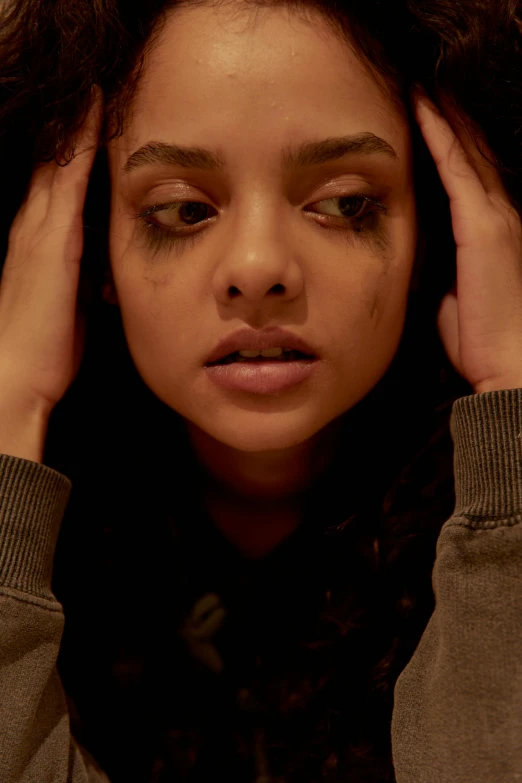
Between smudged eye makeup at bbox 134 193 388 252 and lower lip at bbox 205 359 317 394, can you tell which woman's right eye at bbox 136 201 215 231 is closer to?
smudged eye makeup at bbox 134 193 388 252

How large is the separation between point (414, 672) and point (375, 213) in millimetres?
552

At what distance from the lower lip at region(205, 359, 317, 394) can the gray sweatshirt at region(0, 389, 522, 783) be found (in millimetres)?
190

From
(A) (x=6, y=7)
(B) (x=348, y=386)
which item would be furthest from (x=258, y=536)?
(A) (x=6, y=7)

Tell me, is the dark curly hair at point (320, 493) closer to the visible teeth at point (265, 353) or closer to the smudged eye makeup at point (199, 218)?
the smudged eye makeup at point (199, 218)

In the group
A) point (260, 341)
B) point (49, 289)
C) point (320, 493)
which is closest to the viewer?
point (260, 341)

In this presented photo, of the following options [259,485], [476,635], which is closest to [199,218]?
[259,485]

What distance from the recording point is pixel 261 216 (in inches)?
36.2

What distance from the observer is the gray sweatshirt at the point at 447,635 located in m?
0.82

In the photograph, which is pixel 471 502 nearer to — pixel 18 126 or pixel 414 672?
pixel 414 672

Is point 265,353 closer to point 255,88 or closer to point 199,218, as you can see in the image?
point 199,218

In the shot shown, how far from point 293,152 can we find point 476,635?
0.56 m

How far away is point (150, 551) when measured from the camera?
1.28 meters

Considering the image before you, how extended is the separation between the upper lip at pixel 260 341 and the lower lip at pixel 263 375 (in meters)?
0.02

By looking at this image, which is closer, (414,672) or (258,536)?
(414,672)
